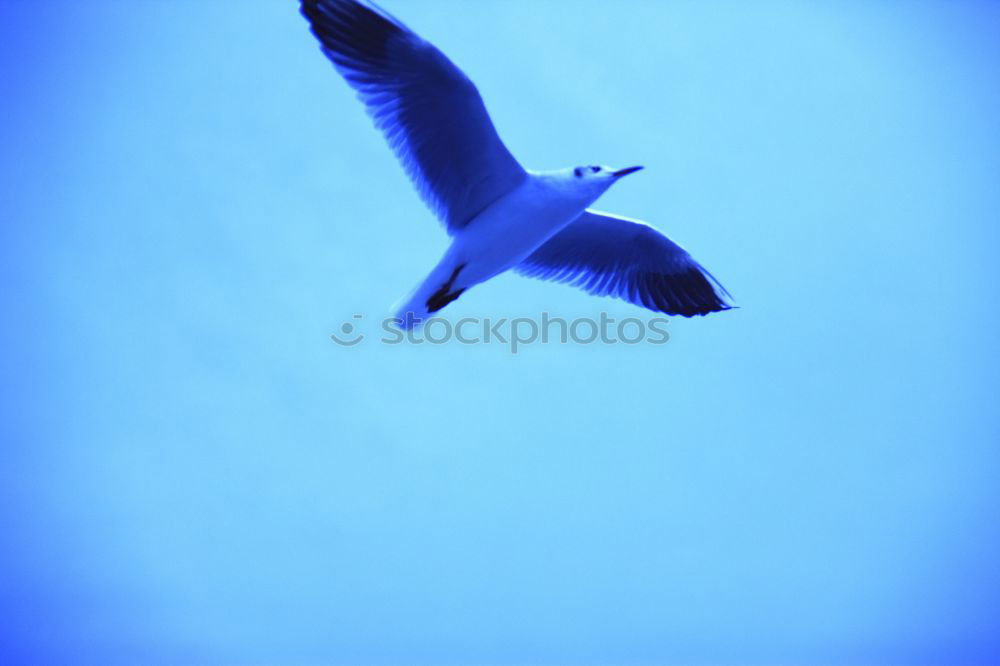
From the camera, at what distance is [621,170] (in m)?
3.65

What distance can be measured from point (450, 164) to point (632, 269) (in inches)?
51.6

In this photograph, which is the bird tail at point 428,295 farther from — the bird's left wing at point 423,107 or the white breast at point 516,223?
the bird's left wing at point 423,107

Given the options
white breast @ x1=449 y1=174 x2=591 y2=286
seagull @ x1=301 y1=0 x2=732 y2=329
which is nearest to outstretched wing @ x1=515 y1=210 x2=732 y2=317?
seagull @ x1=301 y1=0 x2=732 y2=329

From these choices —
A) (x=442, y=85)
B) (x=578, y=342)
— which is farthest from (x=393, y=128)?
(x=578, y=342)

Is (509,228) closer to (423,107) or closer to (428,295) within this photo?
(428,295)

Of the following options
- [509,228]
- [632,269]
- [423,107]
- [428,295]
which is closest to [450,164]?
[423,107]

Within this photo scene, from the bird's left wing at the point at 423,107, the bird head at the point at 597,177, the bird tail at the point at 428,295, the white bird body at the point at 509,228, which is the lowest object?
the bird tail at the point at 428,295

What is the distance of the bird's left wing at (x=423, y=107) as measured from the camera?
3369 mm

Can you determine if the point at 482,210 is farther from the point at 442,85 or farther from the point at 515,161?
the point at 442,85

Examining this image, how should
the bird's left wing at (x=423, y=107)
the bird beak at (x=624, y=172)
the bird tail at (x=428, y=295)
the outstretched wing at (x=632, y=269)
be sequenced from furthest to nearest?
the outstretched wing at (x=632, y=269) → the bird tail at (x=428, y=295) → the bird beak at (x=624, y=172) → the bird's left wing at (x=423, y=107)

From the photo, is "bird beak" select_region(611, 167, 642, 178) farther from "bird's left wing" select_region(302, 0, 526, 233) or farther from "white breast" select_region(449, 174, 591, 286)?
"bird's left wing" select_region(302, 0, 526, 233)

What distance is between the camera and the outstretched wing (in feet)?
14.5

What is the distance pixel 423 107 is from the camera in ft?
11.8

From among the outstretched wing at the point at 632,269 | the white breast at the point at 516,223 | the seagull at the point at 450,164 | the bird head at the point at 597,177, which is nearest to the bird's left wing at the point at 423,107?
the seagull at the point at 450,164
